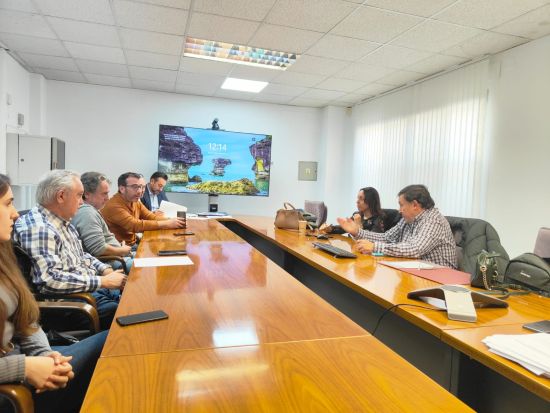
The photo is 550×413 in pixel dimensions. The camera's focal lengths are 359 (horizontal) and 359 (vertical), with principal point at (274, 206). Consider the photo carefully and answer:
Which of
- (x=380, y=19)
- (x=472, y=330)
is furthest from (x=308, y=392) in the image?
(x=380, y=19)

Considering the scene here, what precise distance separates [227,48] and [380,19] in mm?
1766

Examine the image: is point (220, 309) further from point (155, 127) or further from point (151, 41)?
point (155, 127)

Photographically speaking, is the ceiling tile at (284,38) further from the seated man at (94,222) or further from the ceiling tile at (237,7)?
the seated man at (94,222)

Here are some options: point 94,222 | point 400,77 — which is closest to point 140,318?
point 94,222

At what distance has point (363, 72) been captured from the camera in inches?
177

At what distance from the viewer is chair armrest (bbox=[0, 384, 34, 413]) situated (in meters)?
0.87

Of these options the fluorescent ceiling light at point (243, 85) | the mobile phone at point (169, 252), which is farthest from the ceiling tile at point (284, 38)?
the mobile phone at point (169, 252)

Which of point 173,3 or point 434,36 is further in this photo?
point 434,36

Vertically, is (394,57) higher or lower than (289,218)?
higher

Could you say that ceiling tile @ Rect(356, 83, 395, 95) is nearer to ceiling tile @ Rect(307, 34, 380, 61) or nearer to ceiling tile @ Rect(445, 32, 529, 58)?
ceiling tile @ Rect(307, 34, 380, 61)

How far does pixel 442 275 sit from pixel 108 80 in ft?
17.5

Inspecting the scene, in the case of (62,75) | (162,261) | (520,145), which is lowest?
(162,261)

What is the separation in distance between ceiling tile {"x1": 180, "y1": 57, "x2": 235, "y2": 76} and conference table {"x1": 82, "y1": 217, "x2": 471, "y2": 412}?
360cm

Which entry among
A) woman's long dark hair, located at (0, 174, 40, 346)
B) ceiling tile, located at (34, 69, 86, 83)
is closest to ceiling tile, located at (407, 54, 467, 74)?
woman's long dark hair, located at (0, 174, 40, 346)
